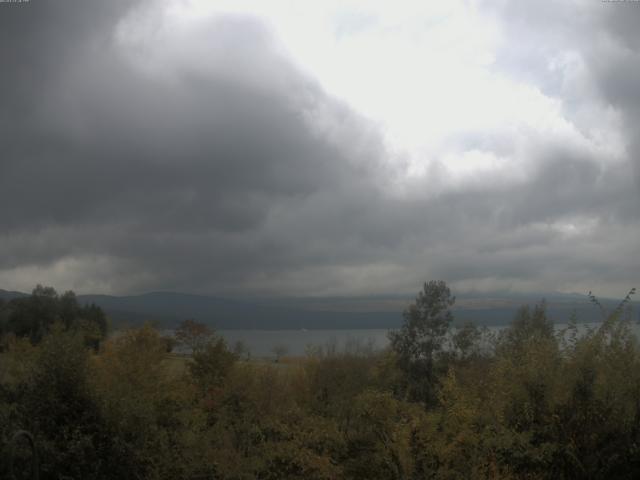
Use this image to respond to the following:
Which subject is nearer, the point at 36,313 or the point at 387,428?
the point at 387,428

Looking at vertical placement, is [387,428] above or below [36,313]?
below

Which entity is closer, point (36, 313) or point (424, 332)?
point (424, 332)

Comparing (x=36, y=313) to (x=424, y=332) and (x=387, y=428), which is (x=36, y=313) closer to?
(x=424, y=332)

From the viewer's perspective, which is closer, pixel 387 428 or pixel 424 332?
pixel 387 428

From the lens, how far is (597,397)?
15773 mm

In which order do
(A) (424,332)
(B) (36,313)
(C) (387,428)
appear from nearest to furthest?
(C) (387,428)
(A) (424,332)
(B) (36,313)

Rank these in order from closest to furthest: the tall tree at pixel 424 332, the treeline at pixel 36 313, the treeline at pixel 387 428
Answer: the treeline at pixel 387 428
the tall tree at pixel 424 332
the treeline at pixel 36 313

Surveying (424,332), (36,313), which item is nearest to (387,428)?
(424,332)

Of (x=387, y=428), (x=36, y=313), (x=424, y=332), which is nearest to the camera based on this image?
(x=387, y=428)

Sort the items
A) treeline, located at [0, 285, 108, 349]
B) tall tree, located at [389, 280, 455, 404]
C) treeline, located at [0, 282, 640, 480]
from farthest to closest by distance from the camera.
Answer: treeline, located at [0, 285, 108, 349]
tall tree, located at [389, 280, 455, 404]
treeline, located at [0, 282, 640, 480]

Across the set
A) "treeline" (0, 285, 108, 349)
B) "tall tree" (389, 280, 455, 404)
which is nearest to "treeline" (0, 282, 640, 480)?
"tall tree" (389, 280, 455, 404)

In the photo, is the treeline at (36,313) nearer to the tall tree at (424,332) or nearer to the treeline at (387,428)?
the tall tree at (424,332)

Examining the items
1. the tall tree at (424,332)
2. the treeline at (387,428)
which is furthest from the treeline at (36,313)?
the treeline at (387,428)

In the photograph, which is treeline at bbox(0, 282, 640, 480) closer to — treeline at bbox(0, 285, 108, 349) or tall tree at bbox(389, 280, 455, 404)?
tall tree at bbox(389, 280, 455, 404)
